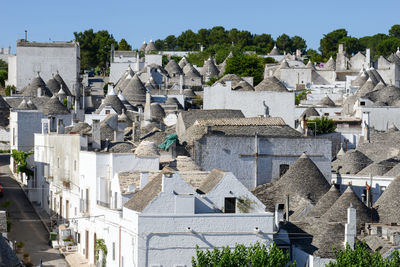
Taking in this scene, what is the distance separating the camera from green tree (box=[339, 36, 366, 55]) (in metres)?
152

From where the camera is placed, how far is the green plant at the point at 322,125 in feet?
236

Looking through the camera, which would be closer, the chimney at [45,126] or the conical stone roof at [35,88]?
the chimney at [45,126]

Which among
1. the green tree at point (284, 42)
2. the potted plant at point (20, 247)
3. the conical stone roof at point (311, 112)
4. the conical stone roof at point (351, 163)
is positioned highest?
the green tree at point (284, 42)

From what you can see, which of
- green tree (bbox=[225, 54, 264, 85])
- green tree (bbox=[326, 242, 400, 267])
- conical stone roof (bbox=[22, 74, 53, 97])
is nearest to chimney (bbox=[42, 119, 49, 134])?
conical stone roof (bbox=[22, 74, 53, 97])

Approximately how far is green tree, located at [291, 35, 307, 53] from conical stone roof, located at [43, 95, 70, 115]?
9545 centimetres

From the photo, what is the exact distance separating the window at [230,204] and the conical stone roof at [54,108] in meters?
34.5

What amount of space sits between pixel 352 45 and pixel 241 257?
397ft

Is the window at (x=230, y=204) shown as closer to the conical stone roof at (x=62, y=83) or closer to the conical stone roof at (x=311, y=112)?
the conical stone roof at (x=311, y=112)

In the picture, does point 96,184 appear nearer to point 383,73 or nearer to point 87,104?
point 87,104

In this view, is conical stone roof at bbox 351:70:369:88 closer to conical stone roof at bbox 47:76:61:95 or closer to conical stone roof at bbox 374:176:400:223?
conical stone roof at bbox 47:76:61:95

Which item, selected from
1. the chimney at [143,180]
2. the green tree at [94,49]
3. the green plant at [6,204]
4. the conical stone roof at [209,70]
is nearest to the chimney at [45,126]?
the green plant at [6,204]

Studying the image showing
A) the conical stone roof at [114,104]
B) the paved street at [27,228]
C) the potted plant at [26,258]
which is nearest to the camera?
the potted plant at [26,258]

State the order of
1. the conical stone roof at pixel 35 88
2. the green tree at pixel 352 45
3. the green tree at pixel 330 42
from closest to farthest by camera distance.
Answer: the conical stone roof at pixel 35 88, the green tree at pixel 352 45, the green tree at pixel 330 42

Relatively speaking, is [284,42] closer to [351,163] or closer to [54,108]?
[54,108]
